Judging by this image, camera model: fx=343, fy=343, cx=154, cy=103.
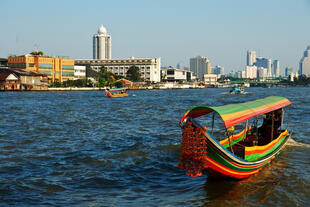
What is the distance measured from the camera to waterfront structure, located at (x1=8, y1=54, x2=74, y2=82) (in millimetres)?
109312

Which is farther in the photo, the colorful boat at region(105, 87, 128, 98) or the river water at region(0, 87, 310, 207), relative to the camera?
the colorful boat at region(105, 87, 128, 98)

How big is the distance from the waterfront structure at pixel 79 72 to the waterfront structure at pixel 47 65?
5056 millimetres

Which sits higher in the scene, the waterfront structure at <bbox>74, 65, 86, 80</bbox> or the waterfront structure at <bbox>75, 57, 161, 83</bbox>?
the waterfront structure at <bbox>75, 57, 161, 83</bbox>

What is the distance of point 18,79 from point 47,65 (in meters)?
16.0

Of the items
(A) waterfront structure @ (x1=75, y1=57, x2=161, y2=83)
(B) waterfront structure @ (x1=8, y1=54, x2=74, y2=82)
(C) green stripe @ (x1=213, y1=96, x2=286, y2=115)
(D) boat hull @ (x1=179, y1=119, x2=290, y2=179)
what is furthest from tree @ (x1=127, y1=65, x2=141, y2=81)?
(D) boat hull @ (x1=179, y1=119, x2=290, y2=179)

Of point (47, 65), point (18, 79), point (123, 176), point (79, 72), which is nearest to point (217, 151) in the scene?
point (123, 176)

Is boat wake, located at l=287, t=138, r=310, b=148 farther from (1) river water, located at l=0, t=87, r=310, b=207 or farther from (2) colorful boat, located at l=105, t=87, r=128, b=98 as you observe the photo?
(2) colorful boat, located at l=105, t=87, r=128, b=98

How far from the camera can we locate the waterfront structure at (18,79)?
320ft

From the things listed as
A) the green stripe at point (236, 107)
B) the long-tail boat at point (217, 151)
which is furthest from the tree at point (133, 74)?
the long-tail boat at point (217, 151)

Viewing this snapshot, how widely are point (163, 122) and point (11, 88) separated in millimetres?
81730

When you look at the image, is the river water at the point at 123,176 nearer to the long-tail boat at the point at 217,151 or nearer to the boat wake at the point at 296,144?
Result: the boat wake at the point at 296,144

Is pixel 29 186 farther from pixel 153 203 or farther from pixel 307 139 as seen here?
pixel 307 139

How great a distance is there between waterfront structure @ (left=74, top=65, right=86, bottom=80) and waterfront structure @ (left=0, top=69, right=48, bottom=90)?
2469 cm

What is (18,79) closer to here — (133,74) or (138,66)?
(133,74)
